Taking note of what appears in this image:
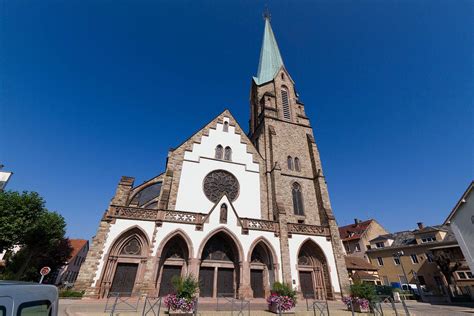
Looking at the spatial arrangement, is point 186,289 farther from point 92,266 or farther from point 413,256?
point 413,256

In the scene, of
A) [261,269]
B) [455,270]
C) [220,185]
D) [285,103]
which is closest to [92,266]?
[220,185]

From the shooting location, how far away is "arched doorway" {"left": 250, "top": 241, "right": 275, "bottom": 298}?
53.6 feet

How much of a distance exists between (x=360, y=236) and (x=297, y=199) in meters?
25.8

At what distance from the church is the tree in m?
10.3

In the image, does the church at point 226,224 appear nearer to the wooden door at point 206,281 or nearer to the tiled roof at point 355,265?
the wooden door at point 206,281

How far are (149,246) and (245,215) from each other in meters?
8.00

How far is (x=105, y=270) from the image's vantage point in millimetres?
13547

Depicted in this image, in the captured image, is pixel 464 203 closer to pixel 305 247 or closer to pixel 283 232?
pixel 305 247

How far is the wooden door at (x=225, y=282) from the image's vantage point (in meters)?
15.7

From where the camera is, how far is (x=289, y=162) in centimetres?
2330

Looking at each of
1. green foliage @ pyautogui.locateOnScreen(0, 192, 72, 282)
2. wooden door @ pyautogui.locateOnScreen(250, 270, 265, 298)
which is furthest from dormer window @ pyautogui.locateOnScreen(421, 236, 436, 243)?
green foliage @ pyautogui.locateOnScreen(0, 192, 72, 282)

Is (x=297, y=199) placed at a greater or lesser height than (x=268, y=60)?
lesser

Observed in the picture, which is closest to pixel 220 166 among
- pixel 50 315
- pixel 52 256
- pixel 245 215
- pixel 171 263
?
pixel 245 215

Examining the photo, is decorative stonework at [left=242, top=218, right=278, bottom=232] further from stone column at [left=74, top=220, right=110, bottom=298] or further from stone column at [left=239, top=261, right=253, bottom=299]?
stone column at [left=74, top=220, right=110, bottom=298]
